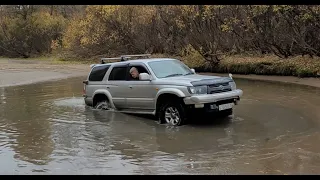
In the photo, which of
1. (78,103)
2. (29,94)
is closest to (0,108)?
(78,103)

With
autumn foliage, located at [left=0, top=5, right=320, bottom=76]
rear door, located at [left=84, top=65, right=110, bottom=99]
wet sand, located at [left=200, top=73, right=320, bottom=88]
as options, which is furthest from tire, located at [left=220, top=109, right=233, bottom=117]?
wet sand, located at [left=200, top=73, right=320, bottom=88]

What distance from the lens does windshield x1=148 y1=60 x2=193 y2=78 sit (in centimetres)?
1029

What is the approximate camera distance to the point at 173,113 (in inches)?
378

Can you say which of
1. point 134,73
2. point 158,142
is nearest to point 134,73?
point 134,73

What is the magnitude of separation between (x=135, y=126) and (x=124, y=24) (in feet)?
92.9

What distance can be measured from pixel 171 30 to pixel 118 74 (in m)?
22.4

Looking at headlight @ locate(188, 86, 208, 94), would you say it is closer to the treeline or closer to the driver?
the driver

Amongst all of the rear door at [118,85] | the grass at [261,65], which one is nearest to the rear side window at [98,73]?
the rear door at [118,85]

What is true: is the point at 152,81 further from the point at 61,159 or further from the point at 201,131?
the point at 61,159

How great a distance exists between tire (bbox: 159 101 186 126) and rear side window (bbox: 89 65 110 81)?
8.52 ft

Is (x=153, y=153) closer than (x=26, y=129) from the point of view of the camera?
Yes

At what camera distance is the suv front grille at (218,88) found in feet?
30.2

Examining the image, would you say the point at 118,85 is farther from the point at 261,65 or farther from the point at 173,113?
the point at 261,65
